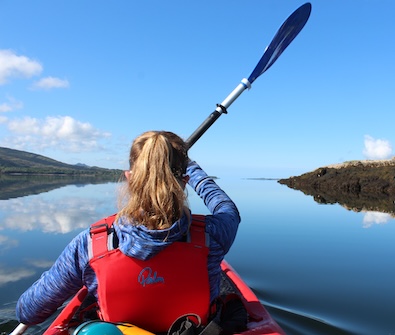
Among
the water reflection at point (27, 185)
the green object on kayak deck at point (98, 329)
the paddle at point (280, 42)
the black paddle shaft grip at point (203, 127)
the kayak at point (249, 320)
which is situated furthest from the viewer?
the water reflection at point (27, 185)

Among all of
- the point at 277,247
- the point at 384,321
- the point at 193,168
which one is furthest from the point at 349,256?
the point at 193,168

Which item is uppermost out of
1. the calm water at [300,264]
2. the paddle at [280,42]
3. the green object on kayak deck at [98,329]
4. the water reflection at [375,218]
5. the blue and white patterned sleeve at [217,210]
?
the paddle at [280,42]

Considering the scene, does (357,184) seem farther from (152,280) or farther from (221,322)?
(152,280)

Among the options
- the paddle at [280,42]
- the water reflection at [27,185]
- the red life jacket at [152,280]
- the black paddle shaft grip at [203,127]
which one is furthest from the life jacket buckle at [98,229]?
the water reflection at [27,185]

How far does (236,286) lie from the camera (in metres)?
3.93

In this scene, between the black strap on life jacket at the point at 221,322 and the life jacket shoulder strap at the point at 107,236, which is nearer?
the life jacket shoulder strap at the point at 107,236

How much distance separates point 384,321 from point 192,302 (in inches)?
138

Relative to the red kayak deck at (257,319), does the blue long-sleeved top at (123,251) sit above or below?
above

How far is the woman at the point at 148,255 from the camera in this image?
74.8 inches

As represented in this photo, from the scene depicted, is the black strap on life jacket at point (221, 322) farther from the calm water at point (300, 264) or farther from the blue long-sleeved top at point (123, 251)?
the calm water at point (300, 264)

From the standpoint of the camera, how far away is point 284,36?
4891 mm

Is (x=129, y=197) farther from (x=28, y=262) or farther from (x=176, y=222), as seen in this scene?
(x=28, y=262)

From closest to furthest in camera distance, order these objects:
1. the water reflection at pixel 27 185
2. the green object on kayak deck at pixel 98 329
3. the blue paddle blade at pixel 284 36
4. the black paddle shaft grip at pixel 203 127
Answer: the green object on kayak deck at pixel 98 329 → the black paddle shaft grip at pixel 203 127 → the blue paddle blade at pixel 284 36 → the water reflection at pixel 27 185

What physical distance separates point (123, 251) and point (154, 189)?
0.36m
